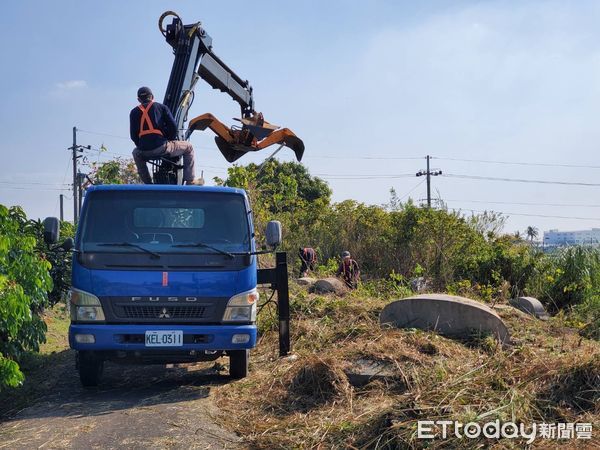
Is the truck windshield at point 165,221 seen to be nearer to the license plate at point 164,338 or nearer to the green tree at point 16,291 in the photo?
the green tree at point 16,291

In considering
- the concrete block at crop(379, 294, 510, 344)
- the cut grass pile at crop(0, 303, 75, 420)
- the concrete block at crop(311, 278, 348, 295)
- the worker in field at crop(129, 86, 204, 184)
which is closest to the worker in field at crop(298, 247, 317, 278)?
the concrete block at crop(311, 278, 348, 295)

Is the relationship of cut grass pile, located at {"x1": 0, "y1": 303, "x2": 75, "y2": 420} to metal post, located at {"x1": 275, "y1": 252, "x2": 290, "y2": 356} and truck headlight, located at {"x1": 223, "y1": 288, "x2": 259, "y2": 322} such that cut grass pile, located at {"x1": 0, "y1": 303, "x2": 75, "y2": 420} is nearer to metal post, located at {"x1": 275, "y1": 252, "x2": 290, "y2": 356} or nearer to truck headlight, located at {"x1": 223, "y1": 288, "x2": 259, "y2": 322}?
truck headlight, located at {"x1": 223, "y1": 288, "x2": 259, "y2": 322}

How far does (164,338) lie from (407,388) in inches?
101

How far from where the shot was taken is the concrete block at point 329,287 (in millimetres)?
11688

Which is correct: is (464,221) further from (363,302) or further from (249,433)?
(249,433)

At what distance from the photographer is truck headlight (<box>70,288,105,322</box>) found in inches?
262

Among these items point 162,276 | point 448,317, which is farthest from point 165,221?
point 448,317

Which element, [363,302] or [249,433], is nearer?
[249,433]

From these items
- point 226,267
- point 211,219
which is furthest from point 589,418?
point 211,219

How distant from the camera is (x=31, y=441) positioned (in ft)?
17.5

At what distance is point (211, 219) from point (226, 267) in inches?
25.8

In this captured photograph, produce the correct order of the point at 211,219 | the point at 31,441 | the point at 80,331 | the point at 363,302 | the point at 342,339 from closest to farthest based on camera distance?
the point at 31,441 → the point at 80,331 → the point at 211,219 → the point at 342,339 → the point at 363,302

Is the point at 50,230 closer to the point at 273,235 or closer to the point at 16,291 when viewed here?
the point at 16,291

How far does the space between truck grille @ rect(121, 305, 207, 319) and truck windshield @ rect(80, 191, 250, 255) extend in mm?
A: 600
